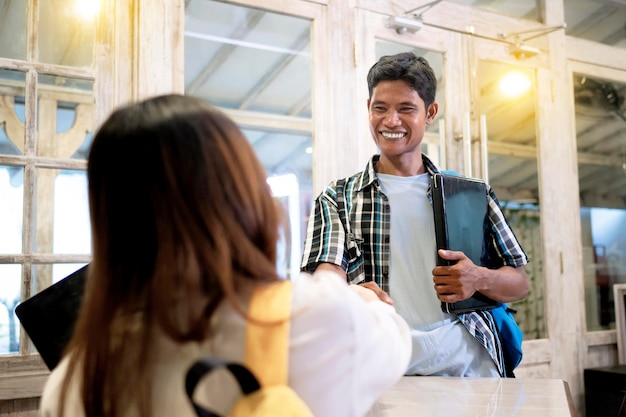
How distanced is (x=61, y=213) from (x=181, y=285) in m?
1.72

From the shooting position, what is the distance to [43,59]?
225 centimetres

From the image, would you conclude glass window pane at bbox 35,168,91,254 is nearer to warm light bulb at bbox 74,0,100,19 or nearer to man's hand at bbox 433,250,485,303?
warm light bulb at bbox 74,0,100,19

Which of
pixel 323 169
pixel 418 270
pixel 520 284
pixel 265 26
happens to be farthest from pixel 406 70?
pixel 265 26

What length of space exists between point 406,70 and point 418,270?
567 mm

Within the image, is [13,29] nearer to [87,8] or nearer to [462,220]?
[87,8]

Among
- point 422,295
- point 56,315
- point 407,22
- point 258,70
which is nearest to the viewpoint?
point 56,315

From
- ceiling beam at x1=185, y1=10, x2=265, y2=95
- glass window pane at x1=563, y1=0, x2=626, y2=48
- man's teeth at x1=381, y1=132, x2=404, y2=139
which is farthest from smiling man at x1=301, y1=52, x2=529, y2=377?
glass window pane at x1=563, y1=0, x2=626, y2=48

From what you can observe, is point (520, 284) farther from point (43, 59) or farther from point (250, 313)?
point (43, 59)

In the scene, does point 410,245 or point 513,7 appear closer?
point 410,245

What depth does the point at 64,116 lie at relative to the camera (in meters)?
2.28

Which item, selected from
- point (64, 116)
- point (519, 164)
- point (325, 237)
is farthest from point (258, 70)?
point (325, 237)

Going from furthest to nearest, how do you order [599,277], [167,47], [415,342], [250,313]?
[599,277], [167,47], [415,342], [250,313]

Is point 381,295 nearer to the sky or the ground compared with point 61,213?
nearer to the ground

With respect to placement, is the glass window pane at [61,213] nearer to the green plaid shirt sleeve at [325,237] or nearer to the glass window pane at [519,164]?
the green plaid shirt sleeve at [325,237]
